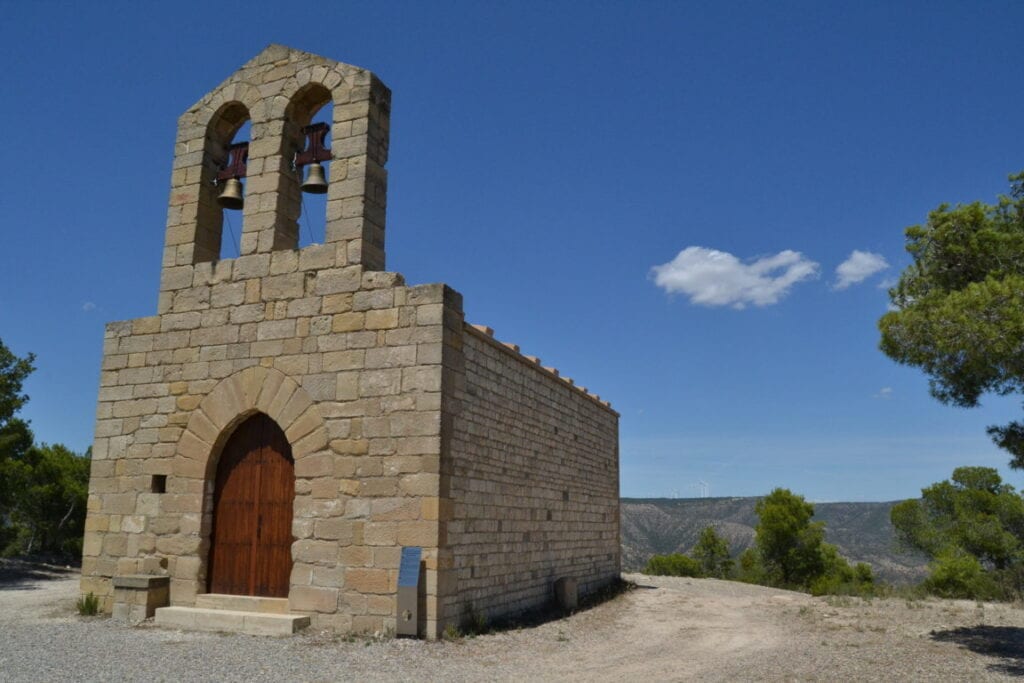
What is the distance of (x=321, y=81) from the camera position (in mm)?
9297

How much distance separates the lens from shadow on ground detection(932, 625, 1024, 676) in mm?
6998

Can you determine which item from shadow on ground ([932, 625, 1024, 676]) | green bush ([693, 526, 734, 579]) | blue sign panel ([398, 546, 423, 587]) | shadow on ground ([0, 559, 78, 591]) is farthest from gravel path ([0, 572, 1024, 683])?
green bush ([693, 526, 734, 579])

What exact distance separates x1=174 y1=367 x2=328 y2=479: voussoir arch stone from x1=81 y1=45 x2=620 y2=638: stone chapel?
0.03 meters

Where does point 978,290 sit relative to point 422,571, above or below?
above

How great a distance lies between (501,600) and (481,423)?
2224 millimetres

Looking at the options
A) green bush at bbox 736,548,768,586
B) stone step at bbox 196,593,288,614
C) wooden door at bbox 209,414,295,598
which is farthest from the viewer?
green bush at bbox 736,548,768,586

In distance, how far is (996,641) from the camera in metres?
8.34

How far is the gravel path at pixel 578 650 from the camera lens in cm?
639

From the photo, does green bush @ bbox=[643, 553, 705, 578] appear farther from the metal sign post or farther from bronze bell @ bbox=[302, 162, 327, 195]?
bronze bell @ bbox=[302, 162, 327, 195]

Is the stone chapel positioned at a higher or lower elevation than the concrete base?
higher

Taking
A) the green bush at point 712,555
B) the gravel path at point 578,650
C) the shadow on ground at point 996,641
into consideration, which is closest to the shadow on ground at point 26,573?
the gravel path at point 578,650

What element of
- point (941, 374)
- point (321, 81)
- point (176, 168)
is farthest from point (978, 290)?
point (176, 168)

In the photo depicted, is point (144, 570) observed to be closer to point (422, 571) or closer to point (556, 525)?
point (422, 571)

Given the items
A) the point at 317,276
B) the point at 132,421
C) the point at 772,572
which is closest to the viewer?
the point at 317,276
